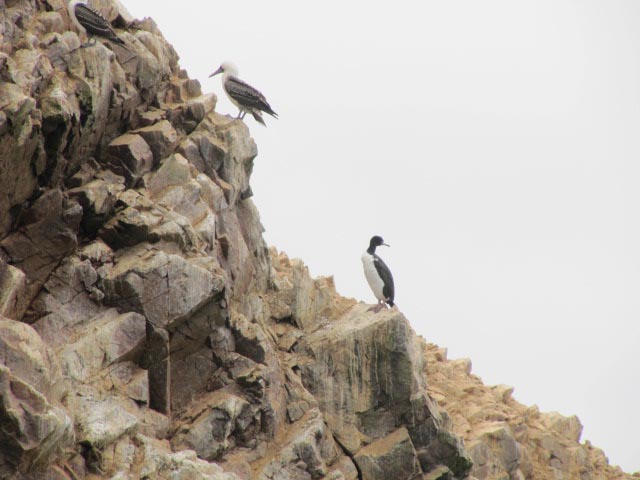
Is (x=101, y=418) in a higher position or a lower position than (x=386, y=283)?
lower

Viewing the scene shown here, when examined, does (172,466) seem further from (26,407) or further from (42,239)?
(42,239)

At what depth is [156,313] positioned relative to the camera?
17516mm

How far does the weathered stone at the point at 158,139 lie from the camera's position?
20.7 m

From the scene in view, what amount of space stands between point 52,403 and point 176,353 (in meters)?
4.07

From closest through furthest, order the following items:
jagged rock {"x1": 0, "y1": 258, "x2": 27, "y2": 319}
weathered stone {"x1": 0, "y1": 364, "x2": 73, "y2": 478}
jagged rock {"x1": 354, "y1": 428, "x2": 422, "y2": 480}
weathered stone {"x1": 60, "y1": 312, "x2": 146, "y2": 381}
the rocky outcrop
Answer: weathered stone {"x1": 0, "y1": 364, "x2": 73, "y2": 478} < jagged rock {"x1": 0, "y1": 258, "x2": 27, "y2": 319} < weathered stone {"x1": 60, "y1": 312, "x2": 146, "y2": 381} < jagged rock {"x1": 354, "y1": 428, "x2": 422, "y2": 480} < the rocky outcrop

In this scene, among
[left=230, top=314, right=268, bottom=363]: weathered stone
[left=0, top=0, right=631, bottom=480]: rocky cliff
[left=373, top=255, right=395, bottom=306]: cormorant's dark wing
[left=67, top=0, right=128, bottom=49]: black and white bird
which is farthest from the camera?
[left=373, top=255, right=395, bottom=306]: cormorant's dark wing

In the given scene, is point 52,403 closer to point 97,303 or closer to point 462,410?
point 97,303

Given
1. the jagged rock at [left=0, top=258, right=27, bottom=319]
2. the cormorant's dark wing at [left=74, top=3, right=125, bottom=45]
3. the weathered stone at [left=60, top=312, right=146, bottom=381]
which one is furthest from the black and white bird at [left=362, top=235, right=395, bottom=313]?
the jagged rock at [left=0, top=258, right=27, bottom=319]

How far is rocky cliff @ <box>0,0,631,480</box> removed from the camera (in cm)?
1542

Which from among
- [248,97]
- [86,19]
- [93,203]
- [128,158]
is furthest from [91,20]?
[248,97]

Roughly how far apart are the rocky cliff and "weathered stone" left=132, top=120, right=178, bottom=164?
0.06 m

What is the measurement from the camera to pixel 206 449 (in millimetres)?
17344

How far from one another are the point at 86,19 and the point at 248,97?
591 centimetres

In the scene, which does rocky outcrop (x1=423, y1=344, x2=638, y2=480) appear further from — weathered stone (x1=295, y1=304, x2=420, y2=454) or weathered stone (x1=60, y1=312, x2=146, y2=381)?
weathered stone (x1=60, y1=312, x2=146, y2=381)
